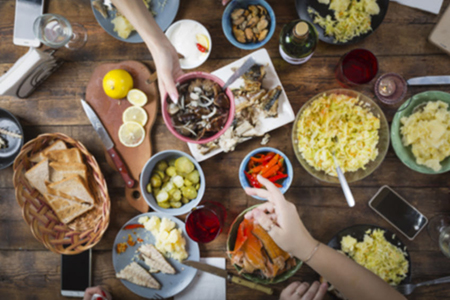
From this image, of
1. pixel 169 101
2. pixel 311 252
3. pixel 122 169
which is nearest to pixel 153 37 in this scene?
pixel 169 101

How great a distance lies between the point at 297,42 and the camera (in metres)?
1.91

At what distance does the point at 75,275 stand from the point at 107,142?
972 millimetres

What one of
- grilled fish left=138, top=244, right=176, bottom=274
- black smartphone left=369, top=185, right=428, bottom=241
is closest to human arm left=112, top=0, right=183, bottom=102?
grilled fish left=138, top=244, right=176, bottom=274

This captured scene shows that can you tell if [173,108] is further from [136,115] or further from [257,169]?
[257,169]

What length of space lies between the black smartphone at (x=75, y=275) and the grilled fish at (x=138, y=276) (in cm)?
26

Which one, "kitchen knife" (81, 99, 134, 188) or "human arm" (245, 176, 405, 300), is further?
"kitchen knife" (81, 99, 134, 188)

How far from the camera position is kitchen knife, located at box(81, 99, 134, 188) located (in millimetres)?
2131

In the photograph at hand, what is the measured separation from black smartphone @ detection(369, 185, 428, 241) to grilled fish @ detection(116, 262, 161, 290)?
1.55m

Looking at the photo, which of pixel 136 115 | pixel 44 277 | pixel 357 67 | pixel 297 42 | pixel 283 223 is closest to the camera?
Result: pixel 283 223

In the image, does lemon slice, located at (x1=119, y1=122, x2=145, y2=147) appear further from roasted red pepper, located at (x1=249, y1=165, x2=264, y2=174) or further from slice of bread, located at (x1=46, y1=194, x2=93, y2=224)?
roasted red pepper, located at (x1=249, y1=165, x2=264, y2=174)

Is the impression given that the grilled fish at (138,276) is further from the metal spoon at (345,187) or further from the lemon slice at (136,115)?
the metal spoon at (345,187)

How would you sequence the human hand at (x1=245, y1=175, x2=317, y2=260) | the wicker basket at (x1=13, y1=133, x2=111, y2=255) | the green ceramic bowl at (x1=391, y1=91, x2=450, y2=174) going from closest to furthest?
the human hand at (x1=245, y1=175, x2=317, y2=260) → the green ceramic bowl at (x1=391, y1=91, x2=450, y2=174) → the wicker basket at (x1=13, y1=133, x2=111, y2=255)

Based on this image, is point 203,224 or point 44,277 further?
point 44,277

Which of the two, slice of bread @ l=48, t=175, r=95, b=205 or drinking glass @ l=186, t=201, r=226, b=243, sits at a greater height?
slice of bread @ l=48, t=175, r=95, b=205
